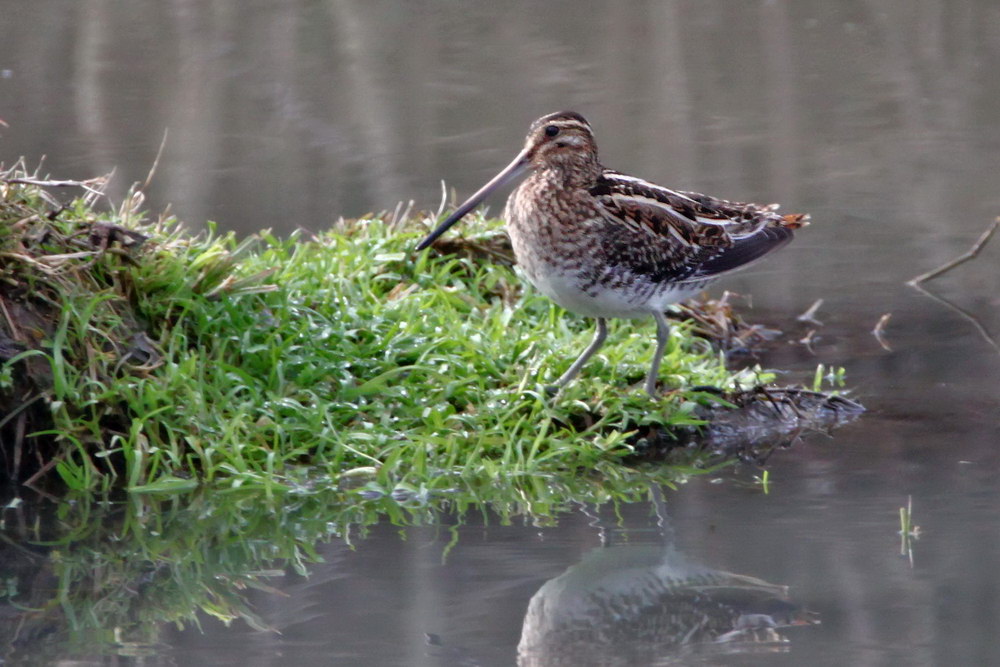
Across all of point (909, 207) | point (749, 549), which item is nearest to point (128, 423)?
point (749, 549)

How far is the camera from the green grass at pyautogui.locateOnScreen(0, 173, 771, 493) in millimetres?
4562

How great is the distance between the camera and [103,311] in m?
4.79

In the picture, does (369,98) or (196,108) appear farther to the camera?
(369,98)

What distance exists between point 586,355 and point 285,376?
3.48 ft

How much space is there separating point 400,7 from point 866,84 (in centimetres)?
453

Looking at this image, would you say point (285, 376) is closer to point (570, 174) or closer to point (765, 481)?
point (570, 174)

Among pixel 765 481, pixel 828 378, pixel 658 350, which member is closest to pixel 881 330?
pixel 828 378

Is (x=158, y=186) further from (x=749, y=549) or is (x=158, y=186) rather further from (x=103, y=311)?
(x=749, y=549)

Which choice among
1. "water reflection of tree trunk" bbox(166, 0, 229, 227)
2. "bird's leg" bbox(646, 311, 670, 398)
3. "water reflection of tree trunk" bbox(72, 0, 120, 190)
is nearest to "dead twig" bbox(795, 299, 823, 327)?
"bird's leg" bbox(646, 311, 670, 398)

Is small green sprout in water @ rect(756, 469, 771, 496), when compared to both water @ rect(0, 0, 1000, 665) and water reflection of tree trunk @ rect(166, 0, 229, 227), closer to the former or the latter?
water @ rect(0, 0, 1000, 665)

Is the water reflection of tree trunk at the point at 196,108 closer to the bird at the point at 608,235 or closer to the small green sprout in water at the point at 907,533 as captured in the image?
the bird at the point at 608,235

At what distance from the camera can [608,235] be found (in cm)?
504

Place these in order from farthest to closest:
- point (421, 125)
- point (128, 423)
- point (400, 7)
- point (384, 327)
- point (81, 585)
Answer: point (400, 7), point (421, 125), point (384, 327), point (128, 423), point (81, 585)

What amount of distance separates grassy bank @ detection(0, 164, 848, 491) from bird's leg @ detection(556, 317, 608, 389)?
82 millimetres
